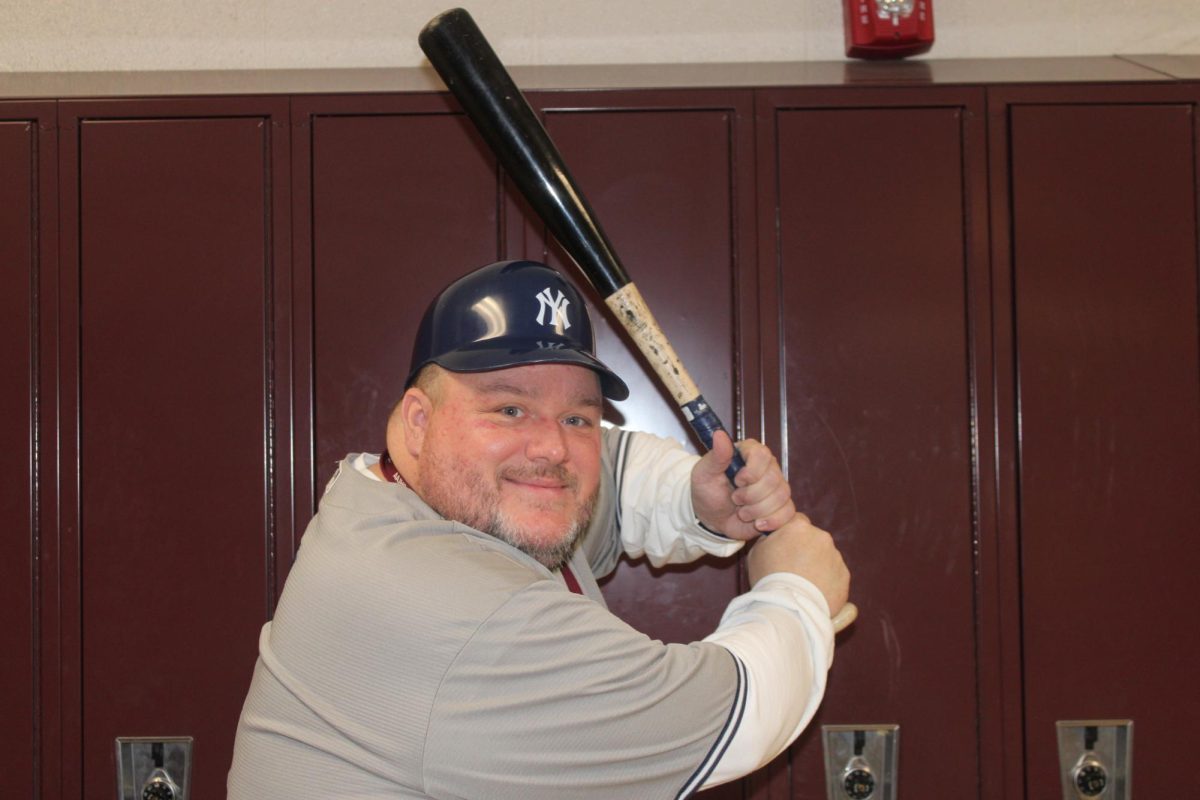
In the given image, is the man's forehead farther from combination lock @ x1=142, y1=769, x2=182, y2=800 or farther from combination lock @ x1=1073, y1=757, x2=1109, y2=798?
combination lock @ x1=1073, y1=757, x2=1109, y2=798

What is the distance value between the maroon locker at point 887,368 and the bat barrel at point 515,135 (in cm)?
51

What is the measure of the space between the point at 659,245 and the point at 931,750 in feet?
3.35

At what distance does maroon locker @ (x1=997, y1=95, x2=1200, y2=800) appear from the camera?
1853 millimetres

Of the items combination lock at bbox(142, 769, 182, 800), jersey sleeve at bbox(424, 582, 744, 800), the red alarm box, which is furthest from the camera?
the red alarm box

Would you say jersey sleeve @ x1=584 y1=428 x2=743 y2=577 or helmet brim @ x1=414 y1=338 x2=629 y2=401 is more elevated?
helmet brim @ x1=414 y1=338 x2=629 y2=401

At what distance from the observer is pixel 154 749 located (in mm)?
1845

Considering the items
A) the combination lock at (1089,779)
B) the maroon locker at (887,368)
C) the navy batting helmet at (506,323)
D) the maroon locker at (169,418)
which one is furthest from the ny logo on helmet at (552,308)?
the combination lock at (1089,779)

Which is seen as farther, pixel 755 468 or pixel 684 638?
pixel 684 638

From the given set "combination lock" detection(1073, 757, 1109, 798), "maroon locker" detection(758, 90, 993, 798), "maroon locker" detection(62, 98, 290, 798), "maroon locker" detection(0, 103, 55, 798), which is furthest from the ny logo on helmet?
"combination lock" detection(1073, 757, 1109, 798)

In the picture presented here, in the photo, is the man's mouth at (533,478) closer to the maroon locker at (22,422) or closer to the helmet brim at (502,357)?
the helmet brim at (502,357)

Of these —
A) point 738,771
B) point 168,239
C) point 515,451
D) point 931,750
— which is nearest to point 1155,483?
point 931,750

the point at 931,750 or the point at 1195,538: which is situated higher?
the point at 1195,538

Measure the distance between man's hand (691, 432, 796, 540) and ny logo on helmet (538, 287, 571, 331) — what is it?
0.28 meters

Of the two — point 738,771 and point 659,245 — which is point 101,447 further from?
point 738,771
